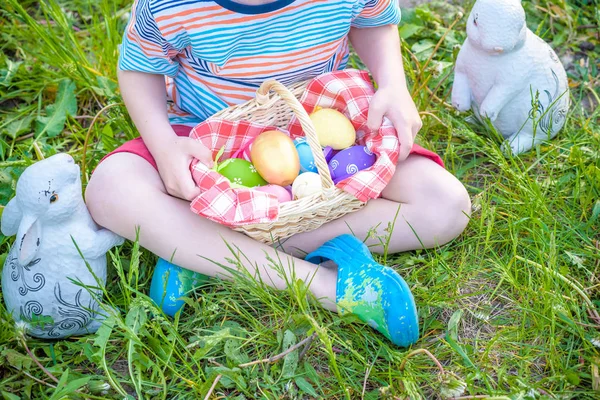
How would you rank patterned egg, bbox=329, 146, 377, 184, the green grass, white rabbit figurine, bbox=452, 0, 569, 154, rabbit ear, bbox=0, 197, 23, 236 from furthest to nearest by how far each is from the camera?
1. white rabbit figurine, bbox=452, 0, 569, 154
2. patterned egg, bbox=329, 146, 377, 184
3. rabbit ear, bbox=0, 197, 23, 236
4. the green grass

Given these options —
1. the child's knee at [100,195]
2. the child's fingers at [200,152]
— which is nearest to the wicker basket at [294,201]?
the child's fingers at [200,152]

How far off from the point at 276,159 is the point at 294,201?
135mm

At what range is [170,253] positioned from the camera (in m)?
1.55

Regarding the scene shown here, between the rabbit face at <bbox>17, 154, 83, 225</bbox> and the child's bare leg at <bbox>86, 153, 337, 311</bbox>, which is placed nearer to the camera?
the rabbit face at <bbox>17, 154, 83, 225</bbox>

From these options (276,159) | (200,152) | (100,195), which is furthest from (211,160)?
(100,195)

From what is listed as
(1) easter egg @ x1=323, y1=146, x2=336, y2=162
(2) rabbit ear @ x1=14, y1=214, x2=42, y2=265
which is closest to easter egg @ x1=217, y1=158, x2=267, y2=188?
(1) easter egg @ x1=323, y1=146, x2=336, y2=162

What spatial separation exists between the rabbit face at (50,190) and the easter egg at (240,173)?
1.08ft

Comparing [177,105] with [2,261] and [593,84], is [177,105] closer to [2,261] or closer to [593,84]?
[2,261]

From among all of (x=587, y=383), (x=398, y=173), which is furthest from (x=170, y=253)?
(x=587, y=383)

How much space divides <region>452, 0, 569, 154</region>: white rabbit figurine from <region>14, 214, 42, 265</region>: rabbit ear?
1.16 meters

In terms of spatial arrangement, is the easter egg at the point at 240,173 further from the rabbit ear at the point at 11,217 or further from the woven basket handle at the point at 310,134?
the rabbit ear at the point at 11,217

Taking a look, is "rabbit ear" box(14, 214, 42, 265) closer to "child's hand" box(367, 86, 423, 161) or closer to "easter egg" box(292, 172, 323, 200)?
"easter egg" box(292, 172, 323, 200)

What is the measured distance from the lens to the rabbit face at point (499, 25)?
168 centimetres

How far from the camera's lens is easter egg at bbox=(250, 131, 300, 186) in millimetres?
1548
